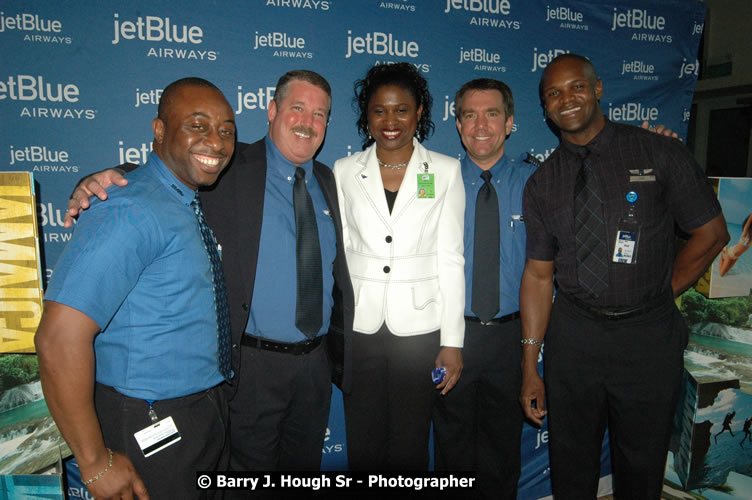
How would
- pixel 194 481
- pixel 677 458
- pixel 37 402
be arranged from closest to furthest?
pixel 194 481 < pixel 37 402 < pixel 677 458

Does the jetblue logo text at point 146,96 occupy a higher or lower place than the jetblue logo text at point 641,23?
lower

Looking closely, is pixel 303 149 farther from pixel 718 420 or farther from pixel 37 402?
pixel 718 420

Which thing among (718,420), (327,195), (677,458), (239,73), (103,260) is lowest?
(677,458)

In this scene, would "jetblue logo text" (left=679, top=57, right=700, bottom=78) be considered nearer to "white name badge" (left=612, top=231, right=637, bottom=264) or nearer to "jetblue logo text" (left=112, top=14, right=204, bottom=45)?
"white name badge" (left=612, top=231, right=637, bottom=264)

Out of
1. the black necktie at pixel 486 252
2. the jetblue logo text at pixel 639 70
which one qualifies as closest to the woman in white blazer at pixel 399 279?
the black necktie at pixel 486 252

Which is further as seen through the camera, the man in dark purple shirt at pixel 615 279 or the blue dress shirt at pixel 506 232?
the blue dress shirt at pixel 506 232

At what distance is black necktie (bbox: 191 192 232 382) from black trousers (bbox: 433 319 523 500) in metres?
1.26

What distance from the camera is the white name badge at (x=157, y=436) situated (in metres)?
1.35

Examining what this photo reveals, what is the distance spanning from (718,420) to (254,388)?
2836mm

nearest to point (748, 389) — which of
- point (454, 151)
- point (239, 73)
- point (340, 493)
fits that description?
point (454, 151)

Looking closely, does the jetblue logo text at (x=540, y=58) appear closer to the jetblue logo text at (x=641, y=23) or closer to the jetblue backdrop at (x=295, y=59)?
the jetblue backdrop at (x=295, y=59)

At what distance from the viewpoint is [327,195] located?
6.97 ft

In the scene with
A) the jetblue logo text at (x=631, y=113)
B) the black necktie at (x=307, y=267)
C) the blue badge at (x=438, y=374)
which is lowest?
the blue badge at (x=438, y=374)

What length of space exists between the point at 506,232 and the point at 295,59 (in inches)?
64.3
